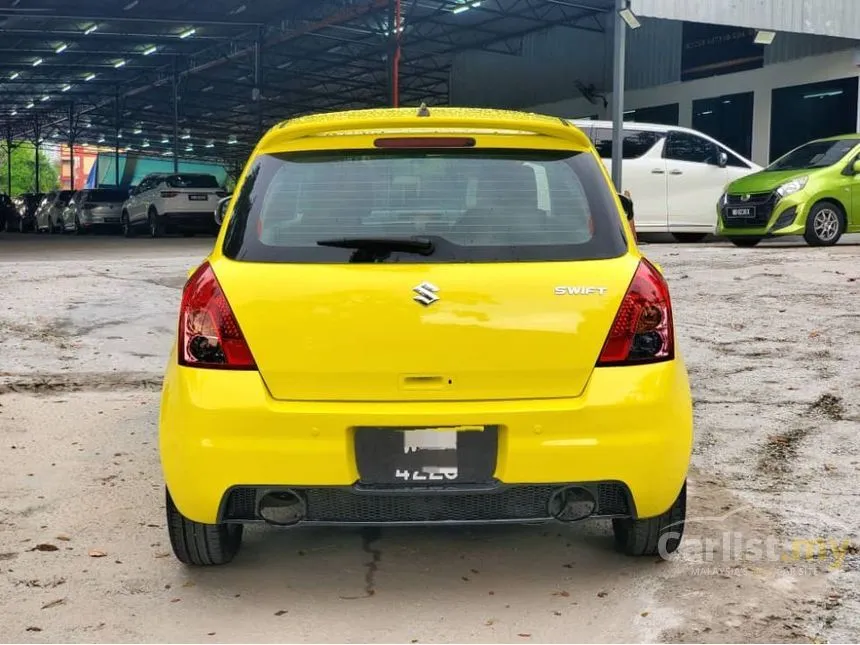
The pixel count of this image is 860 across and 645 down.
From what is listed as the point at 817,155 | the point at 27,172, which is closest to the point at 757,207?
the point at 817,155

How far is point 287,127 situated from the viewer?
348 centimetres

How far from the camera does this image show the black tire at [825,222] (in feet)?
44.6

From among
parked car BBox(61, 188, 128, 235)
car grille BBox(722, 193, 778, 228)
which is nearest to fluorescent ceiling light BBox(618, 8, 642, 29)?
car grille BBox(722, 193, 778, 228)

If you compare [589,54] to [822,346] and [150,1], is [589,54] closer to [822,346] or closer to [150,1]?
[150,1]

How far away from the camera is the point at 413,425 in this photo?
9.91ft

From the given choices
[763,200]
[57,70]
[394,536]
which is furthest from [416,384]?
[57,70]

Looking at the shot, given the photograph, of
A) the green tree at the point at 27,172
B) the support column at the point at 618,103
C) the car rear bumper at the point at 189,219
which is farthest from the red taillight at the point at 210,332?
the green tree at the point at 27,172

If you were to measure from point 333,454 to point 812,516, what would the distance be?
2.18 meters

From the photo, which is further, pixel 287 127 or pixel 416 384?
pixel 287 127

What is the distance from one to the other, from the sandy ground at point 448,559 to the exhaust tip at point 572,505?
1.01 feet

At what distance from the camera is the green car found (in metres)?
13.5

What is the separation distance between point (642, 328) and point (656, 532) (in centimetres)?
81

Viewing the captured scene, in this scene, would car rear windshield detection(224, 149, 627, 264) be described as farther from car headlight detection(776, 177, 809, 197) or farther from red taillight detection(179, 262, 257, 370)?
car headlight detection(776, 177, 809, 197)

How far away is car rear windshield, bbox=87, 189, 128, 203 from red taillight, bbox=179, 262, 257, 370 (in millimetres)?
28574
